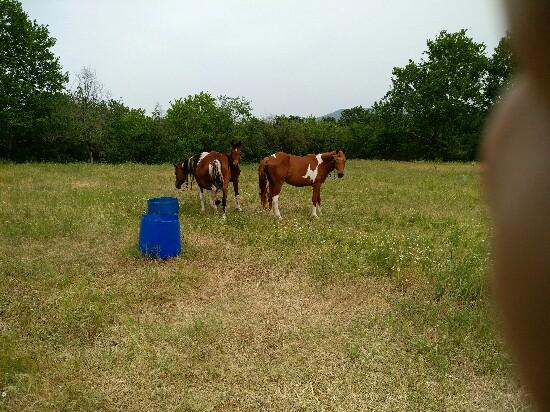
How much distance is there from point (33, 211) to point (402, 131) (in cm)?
3075

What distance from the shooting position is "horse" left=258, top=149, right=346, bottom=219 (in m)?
9.37

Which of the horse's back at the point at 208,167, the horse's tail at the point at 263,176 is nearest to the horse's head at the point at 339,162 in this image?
the horse's tail at the point at 263,176

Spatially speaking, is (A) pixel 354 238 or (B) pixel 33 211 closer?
(A) pixel 354 238

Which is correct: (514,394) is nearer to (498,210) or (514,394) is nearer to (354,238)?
(498,210)

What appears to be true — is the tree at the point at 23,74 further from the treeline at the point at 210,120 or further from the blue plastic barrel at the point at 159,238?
the blue plastic barrel at the point at 159,238

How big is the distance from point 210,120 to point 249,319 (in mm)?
31154

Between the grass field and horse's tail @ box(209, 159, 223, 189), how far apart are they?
86 centimetres

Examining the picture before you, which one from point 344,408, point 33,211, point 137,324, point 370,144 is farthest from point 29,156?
point 344,408

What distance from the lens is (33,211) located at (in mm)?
9227

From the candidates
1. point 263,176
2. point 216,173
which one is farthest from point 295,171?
point 216,173

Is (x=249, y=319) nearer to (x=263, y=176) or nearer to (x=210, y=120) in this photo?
(x=263, y=176)

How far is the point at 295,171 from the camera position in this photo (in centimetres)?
961

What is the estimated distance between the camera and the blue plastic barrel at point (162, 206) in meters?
7.43

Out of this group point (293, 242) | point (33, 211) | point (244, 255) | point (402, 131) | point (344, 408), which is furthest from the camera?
point (402, 131)
